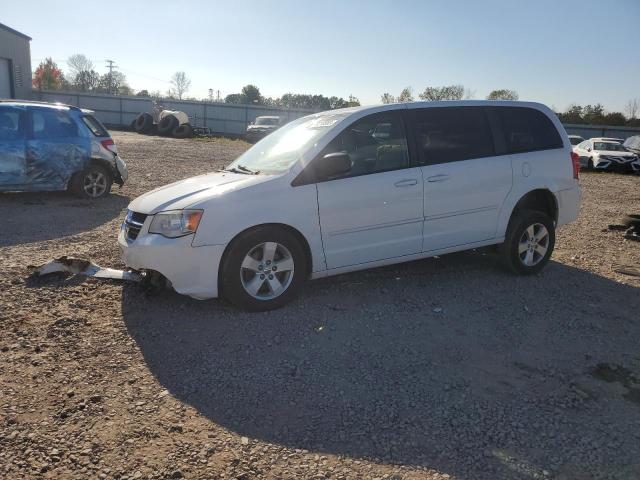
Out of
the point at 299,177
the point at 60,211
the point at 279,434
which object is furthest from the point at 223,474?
the point at 60,211

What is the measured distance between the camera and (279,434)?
3.09 m

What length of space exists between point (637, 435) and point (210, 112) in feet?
144

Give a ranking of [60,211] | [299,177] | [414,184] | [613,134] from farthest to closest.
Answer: [613,134] → [60,211] → [414,184] → [299,177]

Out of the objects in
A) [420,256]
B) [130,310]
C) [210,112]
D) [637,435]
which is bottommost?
[637,435]

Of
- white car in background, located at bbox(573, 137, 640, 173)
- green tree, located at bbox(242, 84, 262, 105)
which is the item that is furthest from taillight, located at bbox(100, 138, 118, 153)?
green tree, located at bbox(242, 84, 262, 105)

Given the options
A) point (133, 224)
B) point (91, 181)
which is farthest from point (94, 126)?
point (133, 224)

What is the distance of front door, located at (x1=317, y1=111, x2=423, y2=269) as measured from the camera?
16.4ft

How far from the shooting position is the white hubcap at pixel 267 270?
15.5 feet

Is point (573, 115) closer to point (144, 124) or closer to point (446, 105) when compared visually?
point (144, 124)

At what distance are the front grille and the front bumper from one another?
0.21 metres

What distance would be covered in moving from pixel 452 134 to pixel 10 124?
752 cm

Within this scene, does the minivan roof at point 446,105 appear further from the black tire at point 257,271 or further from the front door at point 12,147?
the front door at point 12,147

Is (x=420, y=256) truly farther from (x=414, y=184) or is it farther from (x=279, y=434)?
(x=279, y=434)

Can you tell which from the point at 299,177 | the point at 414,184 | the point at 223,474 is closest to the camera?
the point at 223,474
